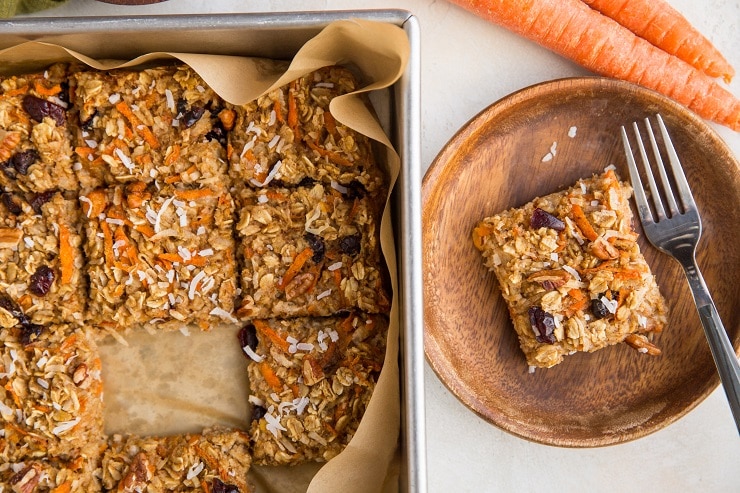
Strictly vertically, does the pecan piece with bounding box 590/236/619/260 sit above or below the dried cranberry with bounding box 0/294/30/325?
above

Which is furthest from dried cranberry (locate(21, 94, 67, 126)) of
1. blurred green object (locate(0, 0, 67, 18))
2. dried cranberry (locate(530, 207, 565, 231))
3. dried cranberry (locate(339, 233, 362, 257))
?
dried cranberry (locate(530, 207, 565, 231))

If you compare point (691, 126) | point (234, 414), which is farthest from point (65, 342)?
point (691, 126)

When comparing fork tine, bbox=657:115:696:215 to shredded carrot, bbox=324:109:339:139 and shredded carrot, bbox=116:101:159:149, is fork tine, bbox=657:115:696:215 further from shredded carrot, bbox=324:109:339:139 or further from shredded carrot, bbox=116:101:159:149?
shredded carrot, bbox=116:101:159:149

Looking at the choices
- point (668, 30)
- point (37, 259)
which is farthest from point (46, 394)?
point (668, 30)

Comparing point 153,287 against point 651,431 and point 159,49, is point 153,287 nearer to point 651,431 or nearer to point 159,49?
point 159,49

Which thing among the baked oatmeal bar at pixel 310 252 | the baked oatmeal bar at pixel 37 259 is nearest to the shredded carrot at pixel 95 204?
the baked oatmeal bar at pixel 37 259

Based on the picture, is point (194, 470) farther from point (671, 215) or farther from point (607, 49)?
point (607, 49)
